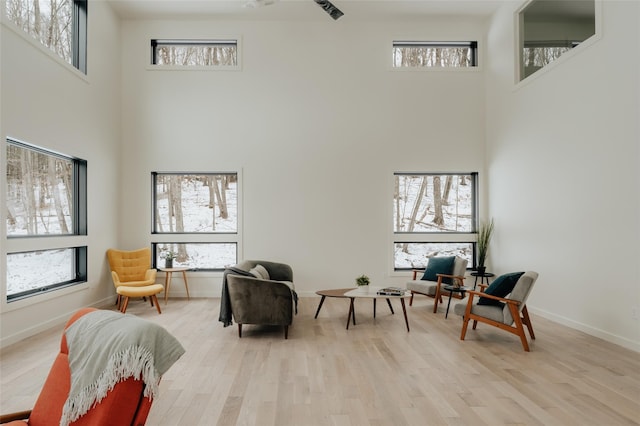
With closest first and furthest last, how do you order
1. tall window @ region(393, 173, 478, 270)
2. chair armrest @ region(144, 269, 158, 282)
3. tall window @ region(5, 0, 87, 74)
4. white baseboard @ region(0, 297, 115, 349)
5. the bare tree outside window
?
white baseboard @ region(0, 297, 115, 349)
the bare tree outside window
tall window @ region(5, 0, 87, 74)
chair armrest @ region(144, 269, 158, 282)
tall window @ region(393, 173, 478, 270)

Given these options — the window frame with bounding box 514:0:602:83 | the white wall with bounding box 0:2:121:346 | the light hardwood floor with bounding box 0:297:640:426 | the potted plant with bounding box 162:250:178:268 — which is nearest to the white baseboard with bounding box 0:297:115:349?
the white wall with bounding box 0:2:121:346

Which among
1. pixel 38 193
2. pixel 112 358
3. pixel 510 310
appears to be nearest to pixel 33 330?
pixel 38 193

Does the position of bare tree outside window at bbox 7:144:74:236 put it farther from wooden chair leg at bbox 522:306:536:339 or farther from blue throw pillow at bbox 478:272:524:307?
wooden chair leg at bbox 522:306:536:339

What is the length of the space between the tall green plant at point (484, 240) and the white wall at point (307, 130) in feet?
3.09

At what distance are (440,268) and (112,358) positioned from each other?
5602 mm

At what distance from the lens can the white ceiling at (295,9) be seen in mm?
6707

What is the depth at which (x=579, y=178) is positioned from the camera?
195 inches

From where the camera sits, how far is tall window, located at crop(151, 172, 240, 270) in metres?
7.26

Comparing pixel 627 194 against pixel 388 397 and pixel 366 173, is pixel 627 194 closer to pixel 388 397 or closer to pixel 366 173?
pixel 388 397

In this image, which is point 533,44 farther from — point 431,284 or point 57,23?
point 57,23

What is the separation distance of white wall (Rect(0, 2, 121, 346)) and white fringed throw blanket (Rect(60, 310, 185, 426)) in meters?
3.55

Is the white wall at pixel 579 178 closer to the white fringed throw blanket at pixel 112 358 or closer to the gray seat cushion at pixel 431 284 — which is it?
the gray seat cushion at pixel 431 284

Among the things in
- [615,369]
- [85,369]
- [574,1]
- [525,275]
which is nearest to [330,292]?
[525,275]

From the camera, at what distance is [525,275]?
420 centimetres
